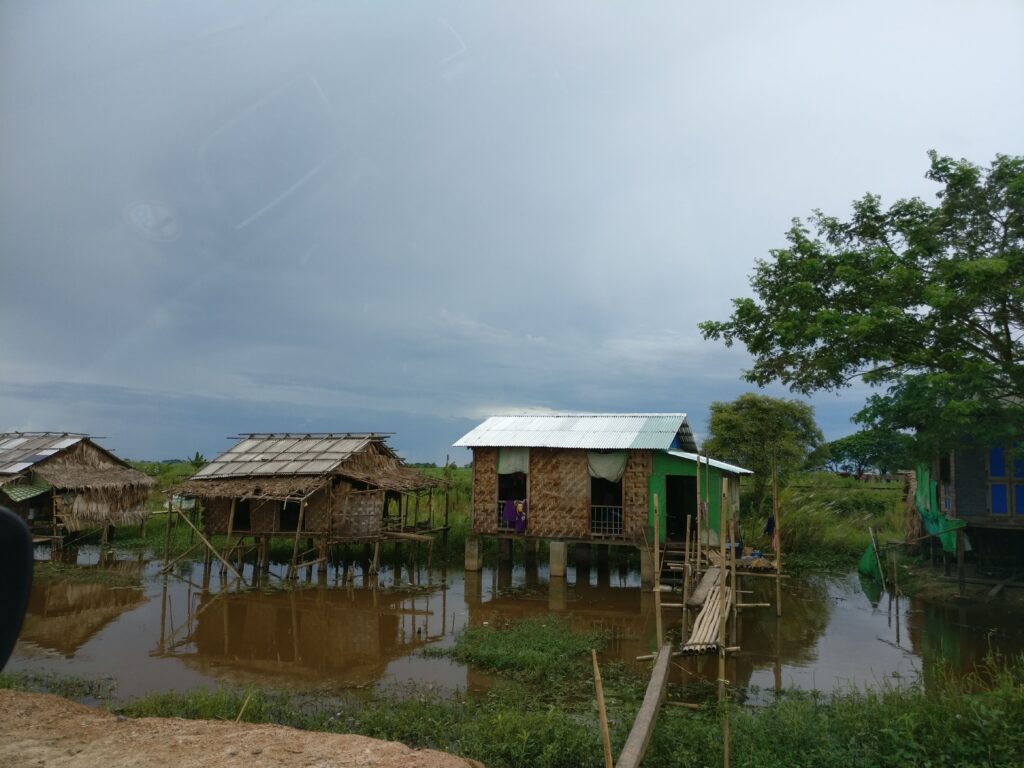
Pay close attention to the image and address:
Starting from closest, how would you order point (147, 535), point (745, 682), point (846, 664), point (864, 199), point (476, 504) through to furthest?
point (745, 682) → point (846, 664) → point (864, 199) → point (476, 504) → point (147, 535)

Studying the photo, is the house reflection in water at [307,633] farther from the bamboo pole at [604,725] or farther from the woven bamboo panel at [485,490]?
the bamboo pole at [604,725]

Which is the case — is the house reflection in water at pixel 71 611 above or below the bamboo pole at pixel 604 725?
below

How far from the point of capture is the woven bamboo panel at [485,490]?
20469 millimetres

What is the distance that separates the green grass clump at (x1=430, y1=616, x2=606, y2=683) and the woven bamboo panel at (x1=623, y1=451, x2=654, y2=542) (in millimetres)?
5792

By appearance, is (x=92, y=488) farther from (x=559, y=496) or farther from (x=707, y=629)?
(x=707, y=629)

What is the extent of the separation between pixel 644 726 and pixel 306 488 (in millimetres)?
15072

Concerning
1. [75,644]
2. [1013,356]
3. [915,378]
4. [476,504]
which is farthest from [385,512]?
[1013,356]

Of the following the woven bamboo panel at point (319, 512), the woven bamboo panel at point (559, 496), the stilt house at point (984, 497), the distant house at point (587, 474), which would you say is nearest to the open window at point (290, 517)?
the woven bamboo panel at point (319, 512)

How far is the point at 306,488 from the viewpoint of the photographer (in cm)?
1966

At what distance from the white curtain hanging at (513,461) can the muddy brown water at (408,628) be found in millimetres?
3094

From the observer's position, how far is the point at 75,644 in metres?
12.6

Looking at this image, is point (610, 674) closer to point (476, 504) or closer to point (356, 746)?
point (356, 746)

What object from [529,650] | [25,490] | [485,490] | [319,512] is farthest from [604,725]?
[25,490]

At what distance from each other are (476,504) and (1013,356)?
13587 millimetres
